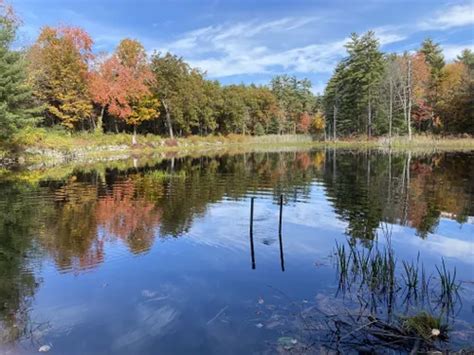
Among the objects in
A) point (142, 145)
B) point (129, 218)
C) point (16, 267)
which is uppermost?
point (142, 145)

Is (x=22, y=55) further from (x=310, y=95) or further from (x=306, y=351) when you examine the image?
(x=310, y=95)

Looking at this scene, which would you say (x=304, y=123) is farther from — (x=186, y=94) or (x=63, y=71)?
(x=63, y=71)

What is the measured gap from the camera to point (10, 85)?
27.8m

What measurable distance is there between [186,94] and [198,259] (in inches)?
2036

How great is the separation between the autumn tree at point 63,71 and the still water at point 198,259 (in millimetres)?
25609

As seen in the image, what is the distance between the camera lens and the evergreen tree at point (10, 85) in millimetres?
27594

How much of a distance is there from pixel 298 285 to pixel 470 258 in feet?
15.5

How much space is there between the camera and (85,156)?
136 feet

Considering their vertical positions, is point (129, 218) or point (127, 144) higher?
point (127, 144)

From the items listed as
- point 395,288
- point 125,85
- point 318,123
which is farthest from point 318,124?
point 395,288

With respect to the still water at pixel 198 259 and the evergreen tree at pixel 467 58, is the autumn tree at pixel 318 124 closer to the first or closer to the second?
the evergreen tree at pixel 467 58

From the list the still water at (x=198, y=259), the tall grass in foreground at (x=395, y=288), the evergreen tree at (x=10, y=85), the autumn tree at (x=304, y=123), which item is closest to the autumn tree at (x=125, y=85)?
the evergreen tree at (x=10, y=85)

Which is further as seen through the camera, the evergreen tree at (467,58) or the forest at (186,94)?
the evergreen tree at (467,58)

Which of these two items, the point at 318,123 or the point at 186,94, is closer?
the point at 186,94
